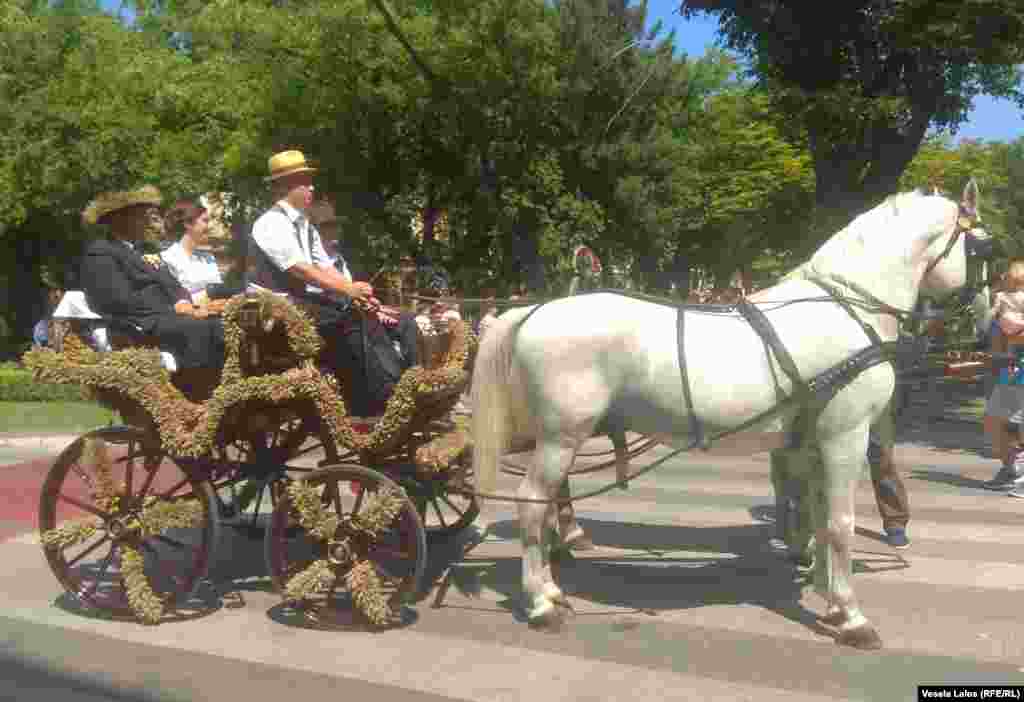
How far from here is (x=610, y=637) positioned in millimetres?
4961

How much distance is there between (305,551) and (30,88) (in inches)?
961

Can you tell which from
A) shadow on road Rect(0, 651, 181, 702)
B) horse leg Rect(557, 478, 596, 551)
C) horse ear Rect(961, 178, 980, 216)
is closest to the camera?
shadow on road Rect(0, 651, 181, 702)

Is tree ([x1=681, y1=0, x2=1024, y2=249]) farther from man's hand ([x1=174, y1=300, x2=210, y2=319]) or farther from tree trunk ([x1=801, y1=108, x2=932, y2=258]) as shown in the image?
man's hand ([x1=174, y1=300, x2=210, y2=319])

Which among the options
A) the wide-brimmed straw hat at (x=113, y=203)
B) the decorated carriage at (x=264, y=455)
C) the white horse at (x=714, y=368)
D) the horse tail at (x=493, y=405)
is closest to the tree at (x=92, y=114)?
the wide-brimmed straw hat at (x=113, y=203)

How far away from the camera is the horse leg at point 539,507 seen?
511 cm

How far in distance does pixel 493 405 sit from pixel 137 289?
208 centimetres

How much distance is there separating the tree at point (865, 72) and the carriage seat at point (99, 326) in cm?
1067

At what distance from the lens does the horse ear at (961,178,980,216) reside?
5.08 meters

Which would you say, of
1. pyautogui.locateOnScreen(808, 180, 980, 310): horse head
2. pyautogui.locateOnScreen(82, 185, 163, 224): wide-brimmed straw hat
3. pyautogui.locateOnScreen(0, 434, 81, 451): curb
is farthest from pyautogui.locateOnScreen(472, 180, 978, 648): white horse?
pyautogui.locateOnScreen(0, 434, 81, 451): curb

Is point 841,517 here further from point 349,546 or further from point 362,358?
point 362,358

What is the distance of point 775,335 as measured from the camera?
4.99 m

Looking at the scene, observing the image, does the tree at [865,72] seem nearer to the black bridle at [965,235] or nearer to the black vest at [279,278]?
the black bridle at [965,235]

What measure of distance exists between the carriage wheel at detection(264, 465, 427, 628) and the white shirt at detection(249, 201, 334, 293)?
3.70ft

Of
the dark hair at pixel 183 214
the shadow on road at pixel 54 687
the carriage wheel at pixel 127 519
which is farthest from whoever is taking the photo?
the dark hair at pixel 183 214
